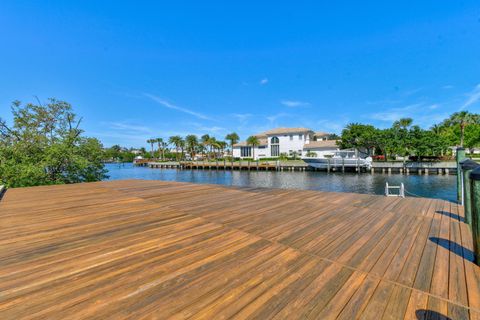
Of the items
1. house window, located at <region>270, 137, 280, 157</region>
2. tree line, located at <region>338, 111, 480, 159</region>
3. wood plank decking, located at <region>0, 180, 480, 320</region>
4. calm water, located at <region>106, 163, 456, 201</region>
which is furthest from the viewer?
house window, located at <region>270, 137, 280, 157</region>

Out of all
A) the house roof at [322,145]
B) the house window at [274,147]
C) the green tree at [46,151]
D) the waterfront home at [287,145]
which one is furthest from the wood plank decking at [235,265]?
the house window at [274,147]

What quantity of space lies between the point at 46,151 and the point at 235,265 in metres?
12.4

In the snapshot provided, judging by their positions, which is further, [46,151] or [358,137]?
[358,137]

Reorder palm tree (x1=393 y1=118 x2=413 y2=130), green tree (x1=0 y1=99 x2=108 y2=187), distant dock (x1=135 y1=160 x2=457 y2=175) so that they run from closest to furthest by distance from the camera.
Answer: green tree (x1=0 y1=99 x2=108 y2=187) < distant dock (x1=135 y1=160 x2=457 y2=175) < palm tree (x1=393 y1=118 x2=413 y2=130)

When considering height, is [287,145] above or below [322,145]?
above

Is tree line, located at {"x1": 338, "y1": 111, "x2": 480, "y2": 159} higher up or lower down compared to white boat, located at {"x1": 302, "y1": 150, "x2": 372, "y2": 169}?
higher up

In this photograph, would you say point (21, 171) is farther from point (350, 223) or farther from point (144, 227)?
point (350, 223)

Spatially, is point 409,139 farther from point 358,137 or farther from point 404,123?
point 404,123

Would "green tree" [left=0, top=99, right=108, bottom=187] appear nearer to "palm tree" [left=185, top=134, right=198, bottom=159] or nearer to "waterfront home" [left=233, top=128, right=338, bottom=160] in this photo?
"waterfront home" [left=233, top=128, right=338, bottom=160]

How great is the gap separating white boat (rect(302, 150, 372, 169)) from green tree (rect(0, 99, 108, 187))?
2816 cm

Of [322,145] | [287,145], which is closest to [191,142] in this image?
[287,145]

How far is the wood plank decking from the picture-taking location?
1.45 meters

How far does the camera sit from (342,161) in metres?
30.6

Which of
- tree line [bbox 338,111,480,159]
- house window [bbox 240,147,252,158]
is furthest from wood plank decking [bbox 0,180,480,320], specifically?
house window [bbox 240,147,252,158]
